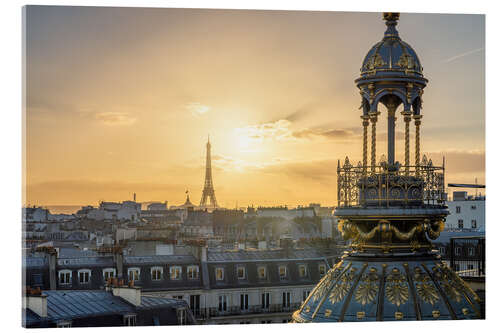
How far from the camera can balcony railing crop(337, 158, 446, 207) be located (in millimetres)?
10422

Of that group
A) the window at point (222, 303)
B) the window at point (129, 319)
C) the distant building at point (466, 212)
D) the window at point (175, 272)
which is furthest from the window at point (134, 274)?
the distant building at point (466, 212)

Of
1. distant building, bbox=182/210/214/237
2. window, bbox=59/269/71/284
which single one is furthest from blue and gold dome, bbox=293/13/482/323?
distant building, bbox=182/210/214/237

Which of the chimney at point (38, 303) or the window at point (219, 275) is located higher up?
the chimney at point (38, 303)

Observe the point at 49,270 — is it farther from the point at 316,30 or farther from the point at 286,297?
the point at 316,30

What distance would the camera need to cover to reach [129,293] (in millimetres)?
23125

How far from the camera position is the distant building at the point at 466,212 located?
122 feet

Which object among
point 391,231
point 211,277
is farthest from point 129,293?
point 391,231

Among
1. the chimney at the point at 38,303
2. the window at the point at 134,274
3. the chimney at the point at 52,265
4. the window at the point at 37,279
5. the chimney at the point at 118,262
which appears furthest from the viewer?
the window at the point at 134,274

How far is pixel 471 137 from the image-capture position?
1409 cm

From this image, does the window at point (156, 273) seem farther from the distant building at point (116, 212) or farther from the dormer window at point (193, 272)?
the distant building at point (116, 212)

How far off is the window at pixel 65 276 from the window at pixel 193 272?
5.12 meters

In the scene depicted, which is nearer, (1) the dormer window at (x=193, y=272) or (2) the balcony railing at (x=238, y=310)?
(2) the balcony railing at (x=238, y=310)

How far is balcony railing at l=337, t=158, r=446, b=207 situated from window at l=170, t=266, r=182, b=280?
24.4 m

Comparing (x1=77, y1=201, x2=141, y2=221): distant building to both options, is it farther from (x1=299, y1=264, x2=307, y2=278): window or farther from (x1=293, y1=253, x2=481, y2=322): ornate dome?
(x1=293, y1=253, x2=481, y2=322): ornate dome
